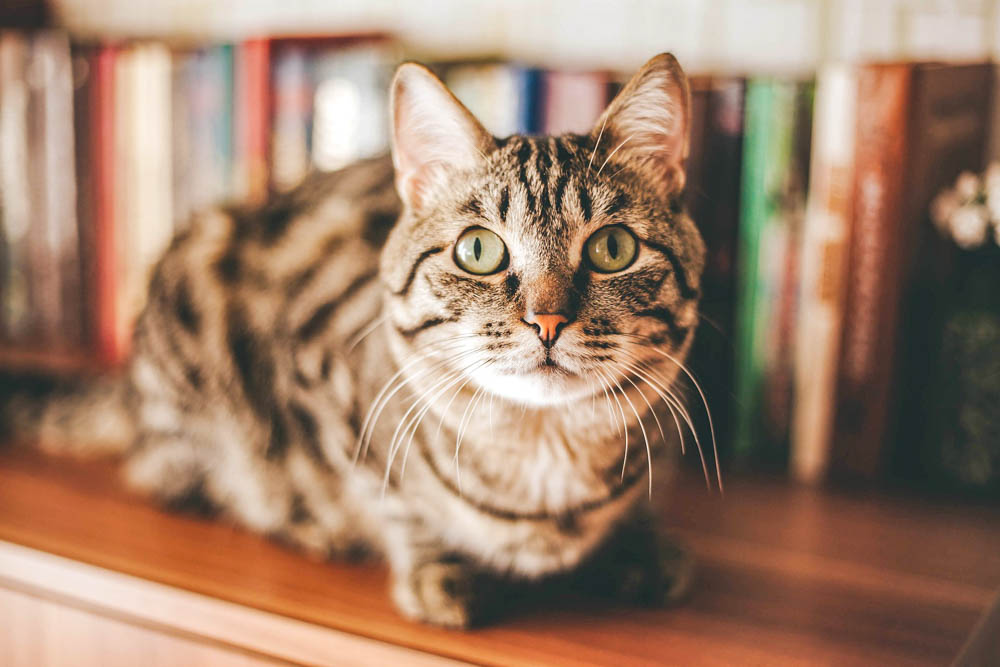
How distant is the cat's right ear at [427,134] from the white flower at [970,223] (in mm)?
527

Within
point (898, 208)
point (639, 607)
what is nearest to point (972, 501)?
point (898, 208)

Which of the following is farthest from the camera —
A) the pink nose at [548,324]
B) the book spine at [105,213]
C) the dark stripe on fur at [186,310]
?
the book spine at [105,213]

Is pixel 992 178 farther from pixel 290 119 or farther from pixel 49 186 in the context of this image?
pixel 49 186

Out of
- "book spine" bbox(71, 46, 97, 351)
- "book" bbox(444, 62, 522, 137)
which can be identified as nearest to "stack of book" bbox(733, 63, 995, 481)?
"book" bbox(444, 62, 522, 137)

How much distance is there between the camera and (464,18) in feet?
3.65

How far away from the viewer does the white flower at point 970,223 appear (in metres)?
0.80

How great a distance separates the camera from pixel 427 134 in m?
0.63

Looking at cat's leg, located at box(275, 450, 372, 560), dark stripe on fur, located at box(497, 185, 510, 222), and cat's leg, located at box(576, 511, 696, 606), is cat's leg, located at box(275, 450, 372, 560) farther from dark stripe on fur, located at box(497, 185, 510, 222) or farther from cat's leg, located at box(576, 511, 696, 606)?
dark stripe on fur, located at box(497, 185, 510, 222)

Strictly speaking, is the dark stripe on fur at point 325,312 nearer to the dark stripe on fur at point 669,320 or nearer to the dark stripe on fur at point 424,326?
the dark stripe on fur at point 424,326

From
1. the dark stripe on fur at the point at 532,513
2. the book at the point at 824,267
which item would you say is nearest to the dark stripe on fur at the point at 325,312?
the dark stripe on fur at the point at 532,513

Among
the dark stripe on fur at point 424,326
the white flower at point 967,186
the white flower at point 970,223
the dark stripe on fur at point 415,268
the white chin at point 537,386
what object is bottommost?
the white chin at point 537,386

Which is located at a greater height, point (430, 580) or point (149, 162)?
point (149, 162)

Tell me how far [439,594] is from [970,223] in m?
0.66

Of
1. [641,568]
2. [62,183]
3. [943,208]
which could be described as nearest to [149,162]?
[62,183]
